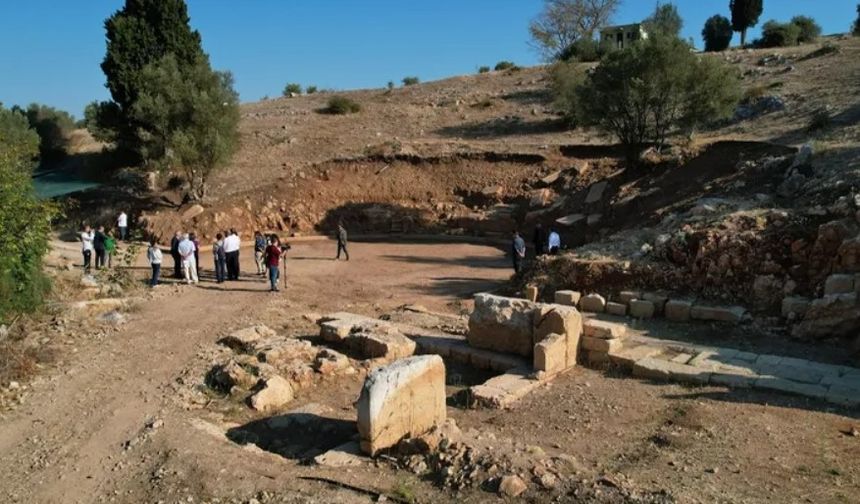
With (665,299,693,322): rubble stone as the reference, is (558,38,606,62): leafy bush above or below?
above

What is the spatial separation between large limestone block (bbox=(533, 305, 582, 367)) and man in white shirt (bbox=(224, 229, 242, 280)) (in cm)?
928

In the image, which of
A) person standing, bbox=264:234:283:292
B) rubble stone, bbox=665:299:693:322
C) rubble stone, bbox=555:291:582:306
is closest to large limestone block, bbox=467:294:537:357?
rubble stone, bbox=555:291:582:306

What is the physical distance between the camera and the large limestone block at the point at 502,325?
11.1 metres

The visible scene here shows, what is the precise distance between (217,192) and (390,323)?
1650cm

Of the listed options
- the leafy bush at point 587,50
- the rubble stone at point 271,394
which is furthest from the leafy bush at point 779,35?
the rubble stone at point 271,394

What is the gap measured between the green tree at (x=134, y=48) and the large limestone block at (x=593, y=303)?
23.0 meters

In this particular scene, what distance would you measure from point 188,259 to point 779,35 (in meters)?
43.7

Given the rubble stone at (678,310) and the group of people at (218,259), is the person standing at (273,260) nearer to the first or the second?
the group of people at (218,259)

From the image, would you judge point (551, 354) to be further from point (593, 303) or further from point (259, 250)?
point (259, 250)

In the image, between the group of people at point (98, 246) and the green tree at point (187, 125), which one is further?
the green tree at point (187, 125)

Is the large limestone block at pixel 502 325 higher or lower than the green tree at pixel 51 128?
lower

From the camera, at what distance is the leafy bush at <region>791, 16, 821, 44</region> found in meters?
46.9

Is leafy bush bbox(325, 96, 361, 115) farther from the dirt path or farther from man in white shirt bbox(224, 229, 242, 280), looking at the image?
man in white shirt bbox(224, 229, 242, 280)

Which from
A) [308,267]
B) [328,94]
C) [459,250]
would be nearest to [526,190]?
[459,250]
